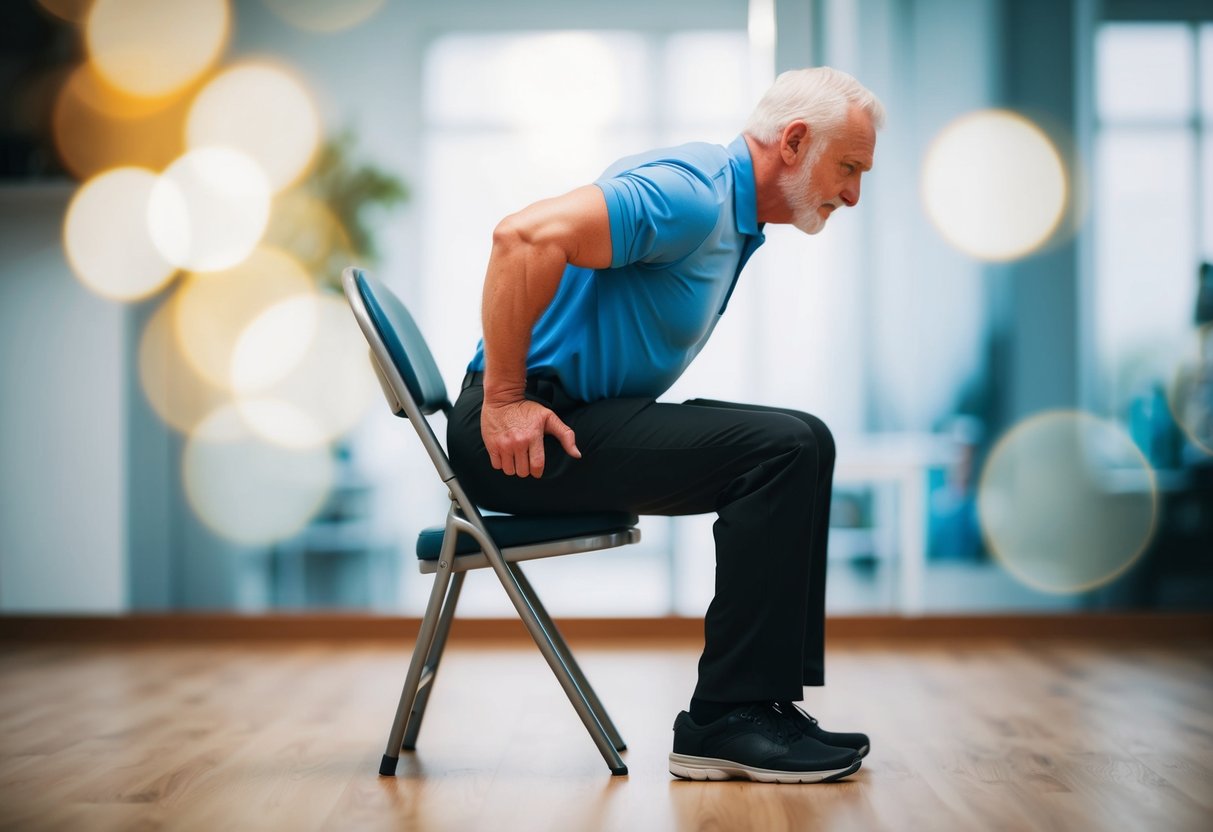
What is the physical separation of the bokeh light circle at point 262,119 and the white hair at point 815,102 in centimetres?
240

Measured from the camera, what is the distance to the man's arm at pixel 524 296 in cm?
145

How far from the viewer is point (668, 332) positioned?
1.63m

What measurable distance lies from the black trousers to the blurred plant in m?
2.89

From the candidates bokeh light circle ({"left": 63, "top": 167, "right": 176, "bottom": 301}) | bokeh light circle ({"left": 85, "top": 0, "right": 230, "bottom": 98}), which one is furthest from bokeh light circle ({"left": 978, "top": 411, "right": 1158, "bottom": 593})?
bokeh light circle ({"left": 85, "top": 0, "right": 230, "bottom": 98})

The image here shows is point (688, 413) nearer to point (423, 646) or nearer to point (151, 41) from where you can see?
point (423, 646)

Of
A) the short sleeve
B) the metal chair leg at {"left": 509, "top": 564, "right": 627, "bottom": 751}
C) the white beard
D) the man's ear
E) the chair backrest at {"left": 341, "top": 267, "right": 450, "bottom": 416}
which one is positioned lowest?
the metal chair leg at {"left": 509, "top": 564, "right": 627, "bottom": 751}

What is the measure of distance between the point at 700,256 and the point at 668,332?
0.13 metres

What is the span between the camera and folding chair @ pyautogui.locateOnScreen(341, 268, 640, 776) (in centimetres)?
156

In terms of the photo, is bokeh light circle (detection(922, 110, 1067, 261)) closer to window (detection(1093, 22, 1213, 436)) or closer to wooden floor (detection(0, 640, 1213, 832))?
window (detection(1093, 22, 1213, 436))

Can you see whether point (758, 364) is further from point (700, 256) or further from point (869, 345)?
point (700, 256)

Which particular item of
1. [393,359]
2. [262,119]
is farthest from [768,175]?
[262,119]

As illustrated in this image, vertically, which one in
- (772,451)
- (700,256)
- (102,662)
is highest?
(700,256)

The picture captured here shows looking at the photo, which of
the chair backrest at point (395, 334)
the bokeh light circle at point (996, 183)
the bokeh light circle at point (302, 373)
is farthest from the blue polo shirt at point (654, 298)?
the bokeh light circle at point (996, 183)

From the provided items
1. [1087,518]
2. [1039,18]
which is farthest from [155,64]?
[1087,518]
